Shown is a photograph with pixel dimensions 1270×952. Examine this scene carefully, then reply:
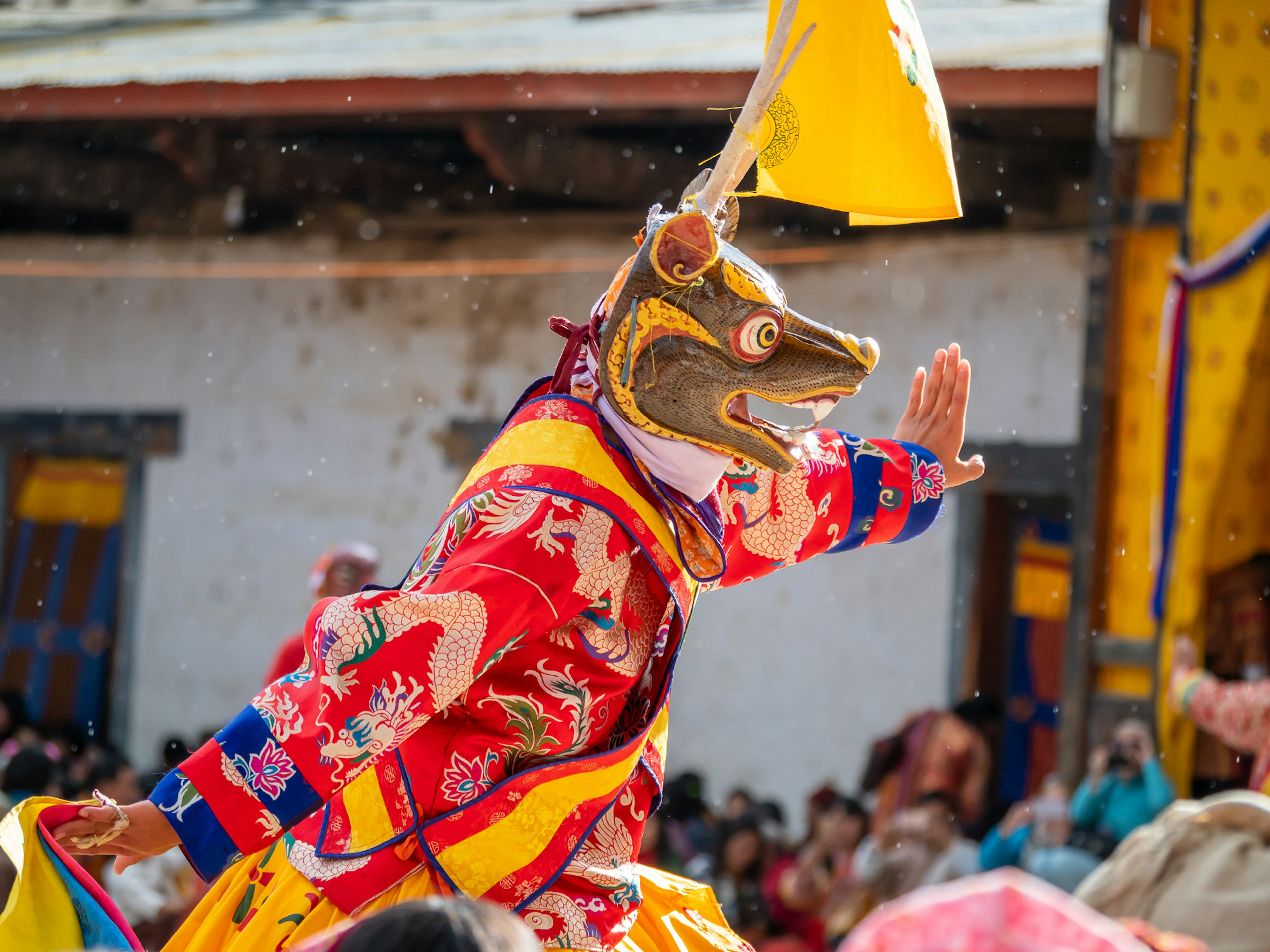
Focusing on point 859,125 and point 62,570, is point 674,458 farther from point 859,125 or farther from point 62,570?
point 62,570

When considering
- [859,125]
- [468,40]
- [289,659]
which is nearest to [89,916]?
[859,125]

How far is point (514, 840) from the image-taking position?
1772 millimetres

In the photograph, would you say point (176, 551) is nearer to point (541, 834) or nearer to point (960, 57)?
point (960, 57)

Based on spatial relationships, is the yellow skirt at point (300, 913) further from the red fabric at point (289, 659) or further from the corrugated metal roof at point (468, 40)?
the corrugated metal roof at point (468, 40)

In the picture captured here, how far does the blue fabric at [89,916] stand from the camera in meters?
1.66

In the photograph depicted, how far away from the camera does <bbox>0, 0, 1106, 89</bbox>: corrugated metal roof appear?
537 cm

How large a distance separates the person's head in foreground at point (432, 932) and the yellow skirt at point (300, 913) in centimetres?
67

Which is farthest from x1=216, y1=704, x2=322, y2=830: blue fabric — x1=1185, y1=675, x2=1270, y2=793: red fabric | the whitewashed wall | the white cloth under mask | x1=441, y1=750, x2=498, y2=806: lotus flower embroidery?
the whitewashed wall

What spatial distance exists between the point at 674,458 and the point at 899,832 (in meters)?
3.40

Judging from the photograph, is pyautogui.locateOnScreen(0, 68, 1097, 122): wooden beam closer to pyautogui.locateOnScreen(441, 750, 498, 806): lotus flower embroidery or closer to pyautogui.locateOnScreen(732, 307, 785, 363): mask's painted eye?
pyautogui.locateOnScreen(732, 307, 785, 363): mask's painted eye

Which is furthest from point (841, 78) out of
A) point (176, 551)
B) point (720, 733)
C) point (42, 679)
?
point (42, 679)

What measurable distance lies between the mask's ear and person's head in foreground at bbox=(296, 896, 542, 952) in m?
0.92

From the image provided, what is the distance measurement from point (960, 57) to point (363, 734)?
155 inches

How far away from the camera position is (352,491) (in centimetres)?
681
